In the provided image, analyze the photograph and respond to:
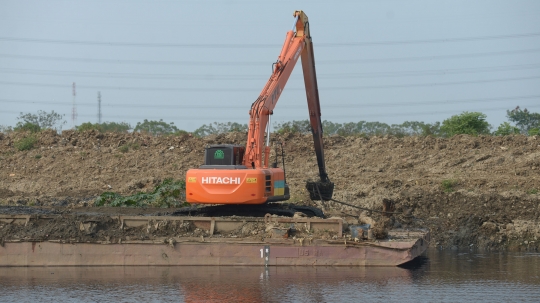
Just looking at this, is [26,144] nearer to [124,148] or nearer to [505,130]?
[124,148]

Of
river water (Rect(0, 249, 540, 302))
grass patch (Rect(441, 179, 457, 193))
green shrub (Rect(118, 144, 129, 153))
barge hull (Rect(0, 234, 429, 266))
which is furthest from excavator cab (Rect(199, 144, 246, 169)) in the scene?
green shrub (Rect(118, 144, 129, 153))

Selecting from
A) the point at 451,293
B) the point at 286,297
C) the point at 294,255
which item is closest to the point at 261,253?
the point at 294,255

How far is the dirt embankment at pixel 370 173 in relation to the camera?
21.9m

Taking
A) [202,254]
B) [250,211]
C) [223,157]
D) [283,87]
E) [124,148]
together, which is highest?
[283,87]

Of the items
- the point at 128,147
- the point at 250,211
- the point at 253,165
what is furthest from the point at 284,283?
the point at 128,147

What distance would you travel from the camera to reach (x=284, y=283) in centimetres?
1442

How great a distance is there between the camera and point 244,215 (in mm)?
18281

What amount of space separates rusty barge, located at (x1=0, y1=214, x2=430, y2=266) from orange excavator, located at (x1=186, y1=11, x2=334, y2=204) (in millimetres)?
624

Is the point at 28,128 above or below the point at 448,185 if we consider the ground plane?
above

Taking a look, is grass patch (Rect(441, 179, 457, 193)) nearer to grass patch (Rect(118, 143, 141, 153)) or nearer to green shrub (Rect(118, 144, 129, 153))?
grass patch (Rect(118, 143, 141, 153))

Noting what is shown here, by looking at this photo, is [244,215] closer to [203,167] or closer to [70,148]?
[203,167]

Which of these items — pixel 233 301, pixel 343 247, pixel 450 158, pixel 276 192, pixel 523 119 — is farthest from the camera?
pixel 523 119

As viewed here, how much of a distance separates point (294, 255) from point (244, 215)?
95.2 inches

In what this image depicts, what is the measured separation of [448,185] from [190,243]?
13.2 meters
